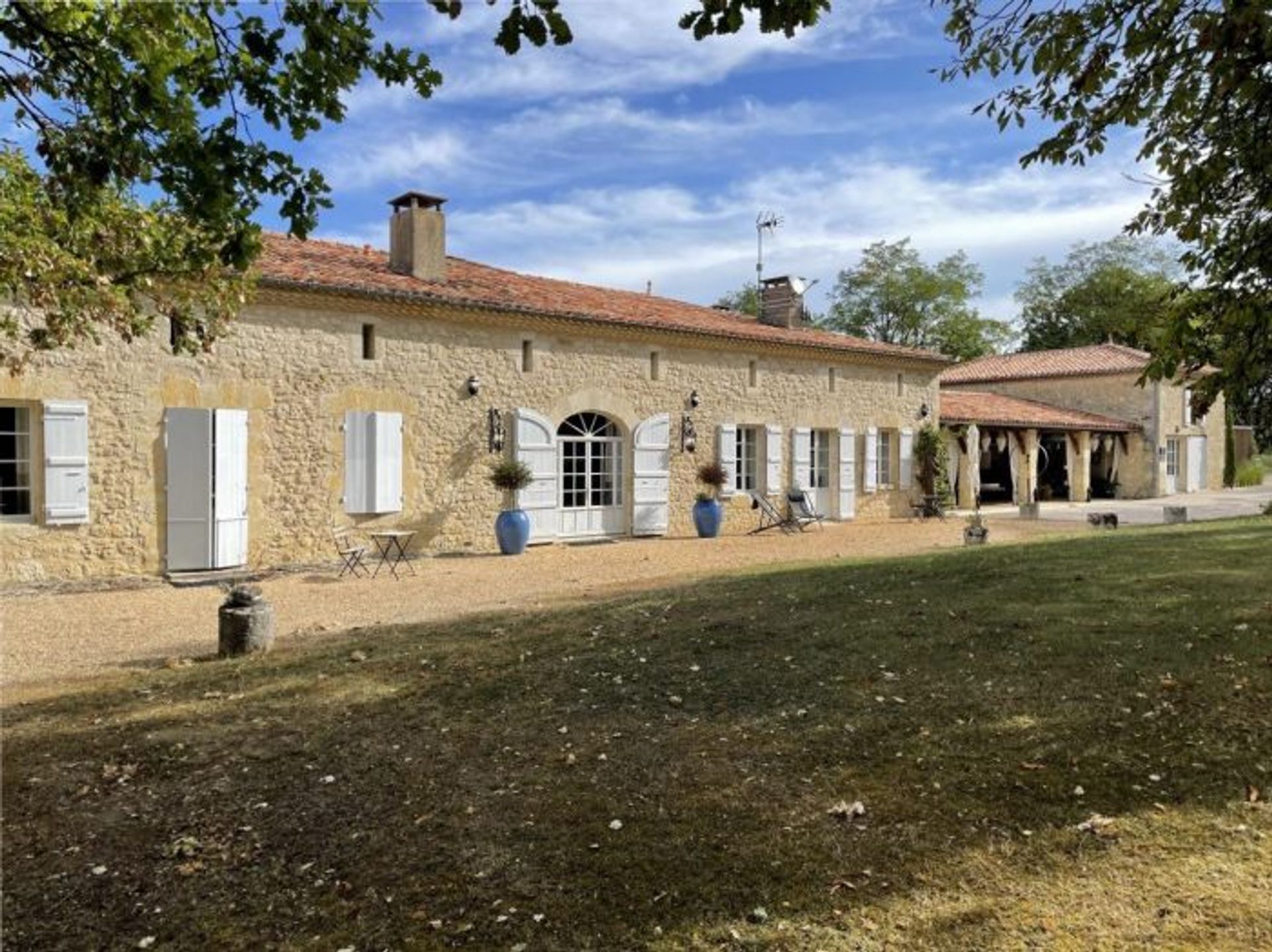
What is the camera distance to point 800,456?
16.0 meters

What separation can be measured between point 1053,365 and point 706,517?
1758 cm

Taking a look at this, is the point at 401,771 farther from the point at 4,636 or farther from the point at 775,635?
the point at 4,636

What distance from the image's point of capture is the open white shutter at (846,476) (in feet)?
54.5

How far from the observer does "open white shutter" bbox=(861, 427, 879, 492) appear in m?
17.1

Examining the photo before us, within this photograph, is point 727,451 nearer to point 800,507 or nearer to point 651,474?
point 651,474

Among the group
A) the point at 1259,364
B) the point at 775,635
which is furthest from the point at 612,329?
the point at 1259,364

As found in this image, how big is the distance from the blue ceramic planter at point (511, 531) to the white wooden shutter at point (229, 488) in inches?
132

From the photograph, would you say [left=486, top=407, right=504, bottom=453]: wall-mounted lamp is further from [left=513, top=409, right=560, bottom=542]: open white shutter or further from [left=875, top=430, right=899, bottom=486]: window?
[left=875, top=430, right=899, bottom=486]: window

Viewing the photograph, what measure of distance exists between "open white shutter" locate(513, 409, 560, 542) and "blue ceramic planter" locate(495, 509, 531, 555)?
0.35 m

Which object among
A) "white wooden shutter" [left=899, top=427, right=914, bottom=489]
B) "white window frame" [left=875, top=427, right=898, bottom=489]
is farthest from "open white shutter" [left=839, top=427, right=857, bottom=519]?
"white wooden shutter" [left=899, top=427, right=914, bottom=489]

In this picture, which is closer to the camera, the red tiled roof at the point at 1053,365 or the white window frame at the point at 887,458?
the white window frame at the point at 887,458

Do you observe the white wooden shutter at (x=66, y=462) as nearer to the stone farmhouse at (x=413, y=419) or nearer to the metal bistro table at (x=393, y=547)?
the stone farmhouse at (x=413, y=419)

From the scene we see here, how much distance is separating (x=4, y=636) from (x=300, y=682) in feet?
12.4

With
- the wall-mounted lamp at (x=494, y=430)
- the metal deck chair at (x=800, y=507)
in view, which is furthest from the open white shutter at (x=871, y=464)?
the wall-mounted lamp at (x=494, y=430)
